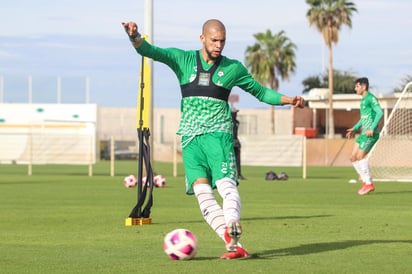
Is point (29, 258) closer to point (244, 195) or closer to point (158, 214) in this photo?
point (158, 214)

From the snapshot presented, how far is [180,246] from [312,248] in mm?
1888

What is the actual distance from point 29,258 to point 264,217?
6397 millimetres

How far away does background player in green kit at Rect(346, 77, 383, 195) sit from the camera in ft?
73.1

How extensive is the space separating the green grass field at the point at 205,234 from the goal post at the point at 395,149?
317 inches

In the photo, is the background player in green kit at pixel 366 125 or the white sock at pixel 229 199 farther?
the background player in green kit at pixel 366 125

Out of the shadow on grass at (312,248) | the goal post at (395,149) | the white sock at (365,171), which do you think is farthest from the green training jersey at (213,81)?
the goal post at (395,149)

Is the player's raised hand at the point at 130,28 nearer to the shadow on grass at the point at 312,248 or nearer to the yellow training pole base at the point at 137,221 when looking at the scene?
the shadow on grass at the point at 312,248

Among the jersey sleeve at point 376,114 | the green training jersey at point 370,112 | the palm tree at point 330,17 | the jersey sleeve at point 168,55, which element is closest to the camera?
the jersey sleeve at point 168,55

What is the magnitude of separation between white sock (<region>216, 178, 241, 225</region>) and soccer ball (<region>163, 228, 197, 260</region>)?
1.38ft

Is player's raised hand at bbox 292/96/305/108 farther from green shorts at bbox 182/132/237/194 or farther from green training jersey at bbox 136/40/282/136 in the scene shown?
green shorts at bbox 182/132/237/194

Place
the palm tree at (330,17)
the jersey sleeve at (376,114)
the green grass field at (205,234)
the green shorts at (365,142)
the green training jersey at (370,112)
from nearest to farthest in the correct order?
1. the green grass field at (205,234)
2. the jersey sleeve at (376,114)
3. the green training jersey at (370,112)
4. the green shorts at (365,142)
5. the palm tree at (330,17)

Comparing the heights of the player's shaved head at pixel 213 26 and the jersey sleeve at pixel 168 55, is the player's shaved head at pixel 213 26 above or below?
above

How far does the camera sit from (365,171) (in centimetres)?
2327

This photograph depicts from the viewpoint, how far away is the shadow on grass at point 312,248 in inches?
412
